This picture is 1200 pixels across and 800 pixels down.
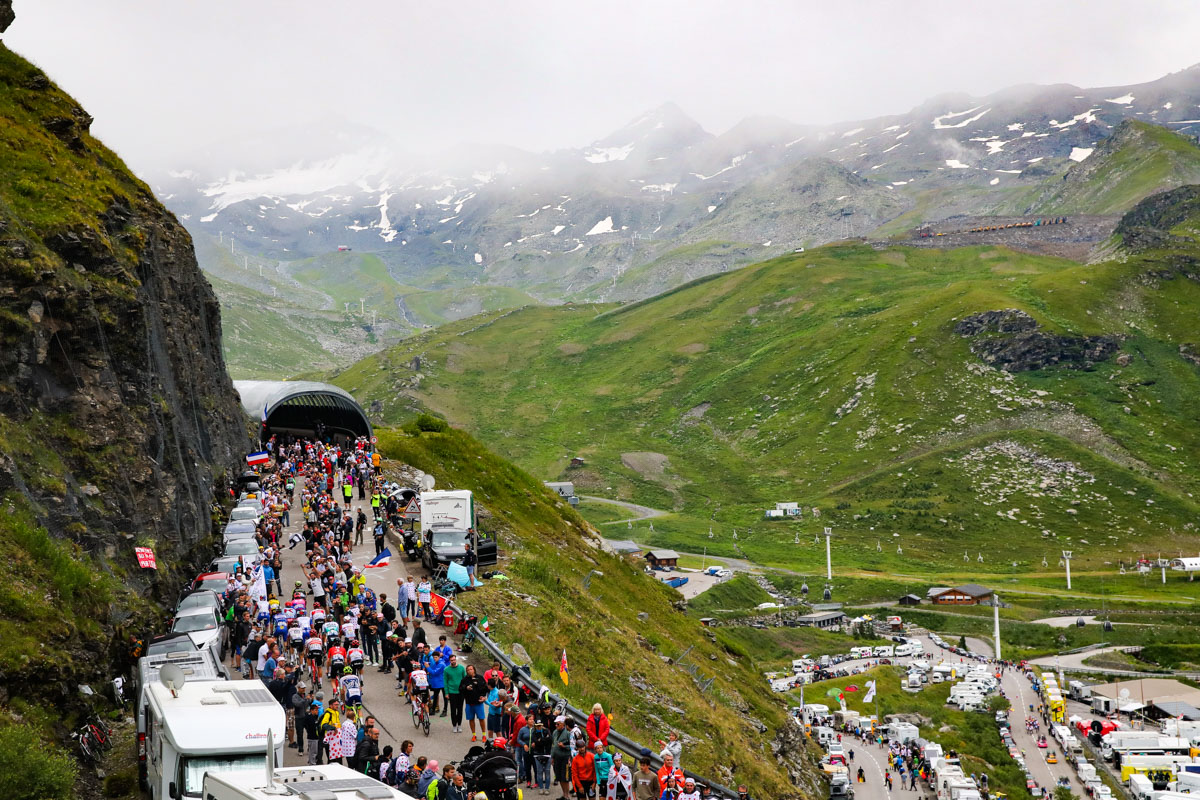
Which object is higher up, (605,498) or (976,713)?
(605,498)

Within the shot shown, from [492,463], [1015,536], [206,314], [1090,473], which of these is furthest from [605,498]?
[206,314]

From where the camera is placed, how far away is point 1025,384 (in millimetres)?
183375

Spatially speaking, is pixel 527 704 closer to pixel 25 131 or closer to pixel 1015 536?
pixel 25 131

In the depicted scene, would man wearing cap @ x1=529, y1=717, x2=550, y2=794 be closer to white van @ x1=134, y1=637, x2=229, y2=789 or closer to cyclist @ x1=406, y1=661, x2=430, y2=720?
cyclist @ x1=406, y1=661, x2=430, y2=720

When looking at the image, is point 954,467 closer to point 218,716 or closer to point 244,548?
point 244,548

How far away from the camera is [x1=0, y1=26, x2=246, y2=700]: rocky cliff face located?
80.2 feet

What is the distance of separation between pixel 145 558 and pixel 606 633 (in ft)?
59.6

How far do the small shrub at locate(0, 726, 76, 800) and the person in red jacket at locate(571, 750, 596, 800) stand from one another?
9049 mm

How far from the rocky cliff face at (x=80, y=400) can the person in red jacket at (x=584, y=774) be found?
37.9 feet

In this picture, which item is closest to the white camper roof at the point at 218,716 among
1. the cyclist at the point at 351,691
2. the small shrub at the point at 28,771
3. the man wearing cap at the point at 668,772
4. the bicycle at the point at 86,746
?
the small shrub at the point at 28,771

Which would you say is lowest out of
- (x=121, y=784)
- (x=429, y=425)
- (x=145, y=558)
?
(x=121, y=784)

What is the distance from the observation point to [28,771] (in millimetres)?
16438

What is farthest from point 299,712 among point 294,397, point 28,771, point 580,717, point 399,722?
point 294,397

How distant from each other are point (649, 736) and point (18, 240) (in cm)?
2589
